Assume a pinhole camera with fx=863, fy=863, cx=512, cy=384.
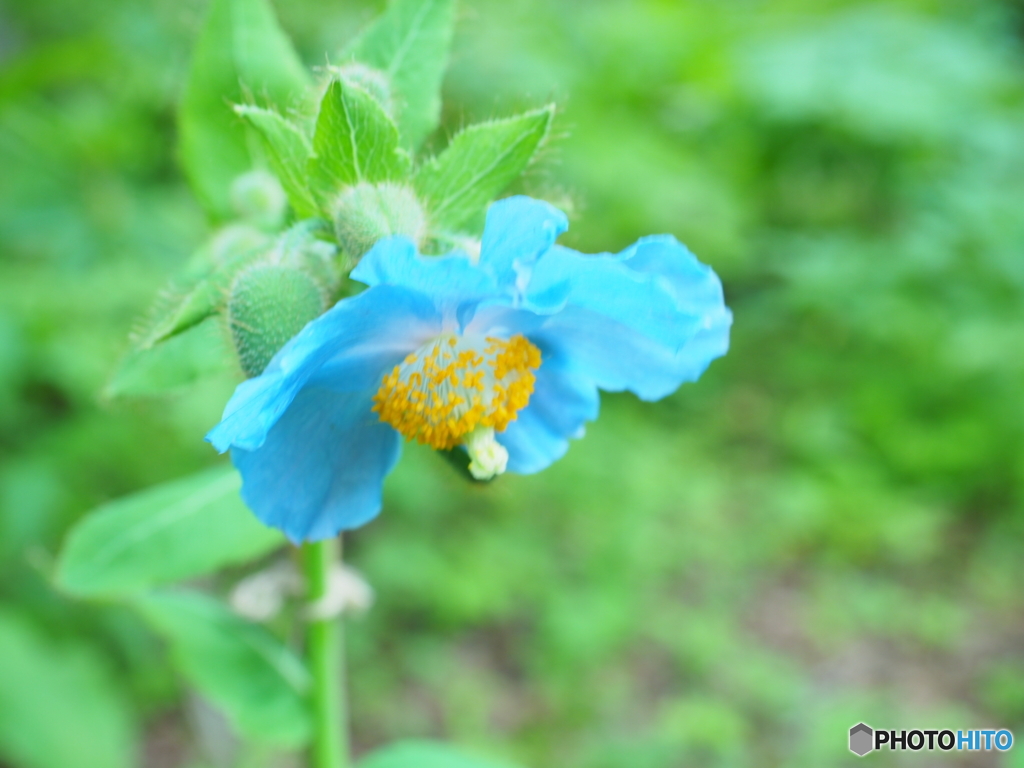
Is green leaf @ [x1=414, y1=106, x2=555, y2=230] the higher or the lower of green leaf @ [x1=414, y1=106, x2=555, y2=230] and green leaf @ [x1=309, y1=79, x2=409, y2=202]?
the higher

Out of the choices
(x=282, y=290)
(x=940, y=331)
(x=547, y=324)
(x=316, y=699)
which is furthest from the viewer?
(x=940, y=331)

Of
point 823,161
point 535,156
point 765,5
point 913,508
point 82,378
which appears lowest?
point 535,156

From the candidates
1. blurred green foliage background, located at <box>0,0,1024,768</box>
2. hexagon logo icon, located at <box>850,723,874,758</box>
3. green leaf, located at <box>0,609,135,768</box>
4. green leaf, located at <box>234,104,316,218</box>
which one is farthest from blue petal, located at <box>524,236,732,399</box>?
hexagon logo icon, located at <box>850,723,874,758</box>

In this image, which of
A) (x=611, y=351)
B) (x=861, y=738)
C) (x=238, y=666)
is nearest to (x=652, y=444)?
(x=861, y=738)

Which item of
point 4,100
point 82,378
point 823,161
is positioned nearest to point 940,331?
point 823,161

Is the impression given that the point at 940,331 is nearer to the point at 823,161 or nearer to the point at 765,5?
the point at 823,161

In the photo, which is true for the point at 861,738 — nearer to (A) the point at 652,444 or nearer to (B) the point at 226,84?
(A) the point at 652,444

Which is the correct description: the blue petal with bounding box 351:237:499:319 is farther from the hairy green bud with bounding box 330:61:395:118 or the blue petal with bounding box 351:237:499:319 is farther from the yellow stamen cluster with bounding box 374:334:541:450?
the hairy green bud with bounding box 330:61:395:118

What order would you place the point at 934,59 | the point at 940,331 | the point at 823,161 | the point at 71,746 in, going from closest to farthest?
the point at 71,746
the point at 940,331
the point at 934,59
the point at 823,161
